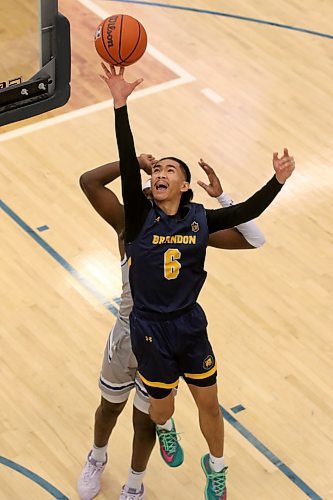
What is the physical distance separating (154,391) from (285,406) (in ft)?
6.24

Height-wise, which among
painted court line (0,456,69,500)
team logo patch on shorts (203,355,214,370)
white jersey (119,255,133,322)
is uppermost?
white jersey (119,255,133,322)

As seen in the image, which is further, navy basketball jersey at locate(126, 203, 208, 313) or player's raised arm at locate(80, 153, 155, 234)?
player's raised arm at locate(80, 153, 155, 234)

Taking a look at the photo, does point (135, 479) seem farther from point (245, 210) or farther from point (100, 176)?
point (245, 210)

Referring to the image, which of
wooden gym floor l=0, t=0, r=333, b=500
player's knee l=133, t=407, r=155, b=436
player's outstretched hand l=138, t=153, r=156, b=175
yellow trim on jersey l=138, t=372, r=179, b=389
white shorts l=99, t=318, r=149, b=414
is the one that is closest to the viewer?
player's outstretched hand l=138, t=153, r=156, b=175

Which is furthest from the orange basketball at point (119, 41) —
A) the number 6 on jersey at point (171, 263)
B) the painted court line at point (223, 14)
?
the painted court line at point (223, 14)

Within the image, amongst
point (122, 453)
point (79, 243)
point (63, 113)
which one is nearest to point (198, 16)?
point (63, 113)

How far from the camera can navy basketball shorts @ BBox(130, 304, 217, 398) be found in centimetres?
662

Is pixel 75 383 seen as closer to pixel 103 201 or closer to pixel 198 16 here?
pixel 103 201

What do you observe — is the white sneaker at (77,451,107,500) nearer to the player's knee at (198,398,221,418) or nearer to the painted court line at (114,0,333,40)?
the player's knee at (198,398,221,418)

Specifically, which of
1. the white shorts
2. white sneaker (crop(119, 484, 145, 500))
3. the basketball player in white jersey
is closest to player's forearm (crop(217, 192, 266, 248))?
the basketball player in white jersey

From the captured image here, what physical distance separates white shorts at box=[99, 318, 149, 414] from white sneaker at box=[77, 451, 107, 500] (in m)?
0.63

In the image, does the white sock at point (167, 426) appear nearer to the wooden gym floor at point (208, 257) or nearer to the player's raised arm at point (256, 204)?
the wooden gym floor at point (208, 257)

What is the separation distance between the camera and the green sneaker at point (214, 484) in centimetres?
713

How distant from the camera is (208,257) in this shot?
9.80 meters
